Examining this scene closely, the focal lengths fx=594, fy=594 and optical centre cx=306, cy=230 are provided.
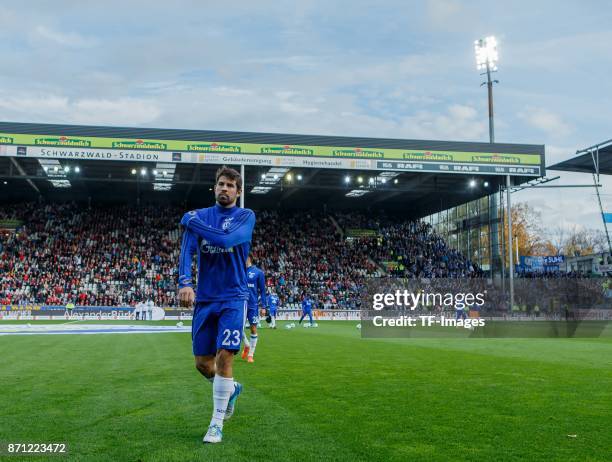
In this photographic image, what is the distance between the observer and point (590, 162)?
133 ft

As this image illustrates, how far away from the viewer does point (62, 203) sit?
51344 millimetres

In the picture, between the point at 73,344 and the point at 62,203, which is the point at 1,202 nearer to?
the point at 62,203

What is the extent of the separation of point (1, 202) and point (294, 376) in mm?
49356

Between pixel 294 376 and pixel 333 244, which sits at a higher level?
pixel 333 244

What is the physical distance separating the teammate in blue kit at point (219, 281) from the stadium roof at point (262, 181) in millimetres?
32556

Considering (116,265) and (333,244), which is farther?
(333,244)

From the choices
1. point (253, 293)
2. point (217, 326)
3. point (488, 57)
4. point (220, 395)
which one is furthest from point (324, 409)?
point (488, 57)

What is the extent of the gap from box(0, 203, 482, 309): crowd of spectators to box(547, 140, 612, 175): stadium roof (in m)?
11.5

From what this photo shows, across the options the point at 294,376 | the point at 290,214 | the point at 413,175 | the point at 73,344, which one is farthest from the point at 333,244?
the point at 294,376

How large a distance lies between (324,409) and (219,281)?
2.23 m

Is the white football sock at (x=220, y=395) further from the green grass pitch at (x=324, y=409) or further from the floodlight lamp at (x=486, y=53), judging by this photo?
the floodlight lamp at (x=486, y=53)

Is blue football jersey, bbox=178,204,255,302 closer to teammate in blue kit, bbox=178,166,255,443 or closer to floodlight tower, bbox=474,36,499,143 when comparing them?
teammate in blue kit, bbox=178,166,255,443

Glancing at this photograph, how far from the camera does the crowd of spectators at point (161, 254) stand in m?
41.3

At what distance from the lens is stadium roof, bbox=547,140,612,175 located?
38.2 m
